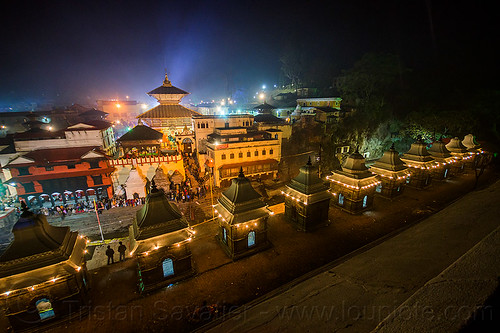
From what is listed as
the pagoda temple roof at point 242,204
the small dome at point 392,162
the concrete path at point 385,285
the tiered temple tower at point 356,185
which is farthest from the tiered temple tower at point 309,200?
the small dome at point 392,162

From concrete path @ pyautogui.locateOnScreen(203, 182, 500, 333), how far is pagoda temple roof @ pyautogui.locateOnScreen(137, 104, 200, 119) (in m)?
36.0

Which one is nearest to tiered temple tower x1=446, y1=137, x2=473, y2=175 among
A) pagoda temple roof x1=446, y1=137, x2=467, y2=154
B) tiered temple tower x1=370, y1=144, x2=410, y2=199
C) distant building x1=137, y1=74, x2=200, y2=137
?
pagoda temple roof x1=446, y1=137, x2=467, y2=154

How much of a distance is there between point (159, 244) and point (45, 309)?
5.16m

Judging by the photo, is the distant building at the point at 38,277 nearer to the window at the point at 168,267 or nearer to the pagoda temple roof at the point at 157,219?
the pagoda temple roof at the point at 157,219

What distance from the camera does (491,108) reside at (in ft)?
115

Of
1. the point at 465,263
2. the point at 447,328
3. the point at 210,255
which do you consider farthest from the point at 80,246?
the point at 465,263

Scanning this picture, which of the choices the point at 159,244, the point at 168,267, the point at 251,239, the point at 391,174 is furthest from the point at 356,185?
the point at 159,244

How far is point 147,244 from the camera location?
9.98m

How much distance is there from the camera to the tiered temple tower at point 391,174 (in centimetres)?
1869

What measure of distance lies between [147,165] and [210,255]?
1854 centimetres

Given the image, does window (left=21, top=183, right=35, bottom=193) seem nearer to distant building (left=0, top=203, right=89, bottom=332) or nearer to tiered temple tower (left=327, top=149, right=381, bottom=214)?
distant building (left=0, top=203, right=89, bottom=332)

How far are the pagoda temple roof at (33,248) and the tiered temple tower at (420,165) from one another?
27.2m

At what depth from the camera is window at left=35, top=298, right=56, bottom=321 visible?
8820mm

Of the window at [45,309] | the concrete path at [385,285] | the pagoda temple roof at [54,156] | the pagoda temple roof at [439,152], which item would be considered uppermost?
the pagoda temple roof at [54,156]
